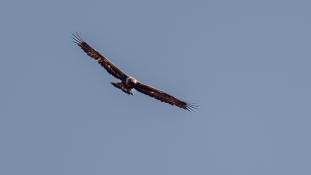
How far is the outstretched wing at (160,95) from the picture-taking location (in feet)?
127

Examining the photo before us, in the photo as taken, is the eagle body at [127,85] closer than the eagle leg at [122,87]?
No

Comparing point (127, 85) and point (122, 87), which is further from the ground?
point (127, 85)

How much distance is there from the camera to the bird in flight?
123ft

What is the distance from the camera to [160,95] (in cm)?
3938

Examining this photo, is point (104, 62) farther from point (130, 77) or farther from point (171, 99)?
point (171, 99)

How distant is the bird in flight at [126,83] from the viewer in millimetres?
37500

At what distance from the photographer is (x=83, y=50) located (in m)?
38.4

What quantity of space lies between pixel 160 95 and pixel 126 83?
257cm

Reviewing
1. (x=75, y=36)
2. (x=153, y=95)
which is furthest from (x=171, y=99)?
(x=75, y=36)

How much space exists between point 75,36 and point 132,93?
168 inches

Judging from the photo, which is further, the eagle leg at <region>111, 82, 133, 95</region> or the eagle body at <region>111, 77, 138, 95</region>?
the eagle body at <region>111, 77, 138, 95</region>

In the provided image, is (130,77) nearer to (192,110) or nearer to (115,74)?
(115,74)

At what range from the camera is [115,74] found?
38062 millimetres

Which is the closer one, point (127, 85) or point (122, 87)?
point (122, 87)
